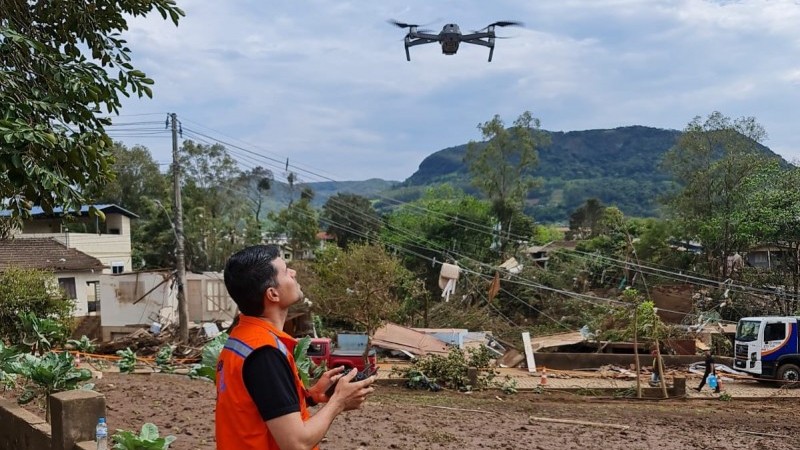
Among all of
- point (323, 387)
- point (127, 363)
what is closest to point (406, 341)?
point (127, 363)

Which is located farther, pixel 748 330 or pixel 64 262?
pixel 64 262

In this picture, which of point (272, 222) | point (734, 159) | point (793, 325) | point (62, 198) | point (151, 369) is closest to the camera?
point (62, 198)

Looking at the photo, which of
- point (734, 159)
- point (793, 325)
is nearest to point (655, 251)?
point (734, 159)

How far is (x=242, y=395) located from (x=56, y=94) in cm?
380

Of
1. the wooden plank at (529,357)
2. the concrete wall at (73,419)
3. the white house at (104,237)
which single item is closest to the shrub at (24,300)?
the white house at (104,237)

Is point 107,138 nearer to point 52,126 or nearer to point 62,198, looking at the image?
point 52,126

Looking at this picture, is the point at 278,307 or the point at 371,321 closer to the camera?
the point at 278,307

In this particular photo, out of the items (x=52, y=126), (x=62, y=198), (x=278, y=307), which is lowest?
(x=278, y=307)

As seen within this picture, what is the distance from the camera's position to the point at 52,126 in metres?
A: 4.97

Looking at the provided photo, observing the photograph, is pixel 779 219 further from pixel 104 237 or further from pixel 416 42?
pixel 104 237

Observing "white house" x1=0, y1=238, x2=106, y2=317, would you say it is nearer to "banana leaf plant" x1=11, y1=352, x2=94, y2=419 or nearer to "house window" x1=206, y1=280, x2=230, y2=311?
"house window" x1=206, y1=280, x2=230, y2=311

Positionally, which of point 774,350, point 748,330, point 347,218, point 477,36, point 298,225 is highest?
point 477,36

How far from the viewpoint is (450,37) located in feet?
45.6

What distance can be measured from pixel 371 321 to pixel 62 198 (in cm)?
1705
